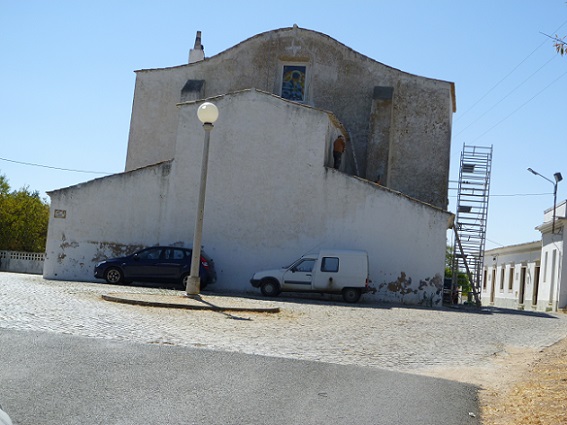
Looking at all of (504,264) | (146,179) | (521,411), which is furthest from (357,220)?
(504,264)

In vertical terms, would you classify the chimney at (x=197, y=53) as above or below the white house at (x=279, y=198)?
above

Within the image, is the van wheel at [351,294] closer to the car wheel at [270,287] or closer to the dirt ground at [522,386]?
the car wheel at [270,287]

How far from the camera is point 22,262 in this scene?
42.4 meters

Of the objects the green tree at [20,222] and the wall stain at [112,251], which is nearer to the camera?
the wall stain at [112,251]

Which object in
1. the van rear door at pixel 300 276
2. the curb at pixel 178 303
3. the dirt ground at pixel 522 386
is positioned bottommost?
the dirt ground at pixel 522 386

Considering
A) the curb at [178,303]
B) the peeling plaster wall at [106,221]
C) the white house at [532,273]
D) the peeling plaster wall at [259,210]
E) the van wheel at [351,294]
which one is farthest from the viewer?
the white house at [532,273]

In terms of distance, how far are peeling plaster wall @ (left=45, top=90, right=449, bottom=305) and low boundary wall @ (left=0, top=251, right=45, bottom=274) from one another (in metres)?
15.3

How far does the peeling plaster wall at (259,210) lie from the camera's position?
1018 inches

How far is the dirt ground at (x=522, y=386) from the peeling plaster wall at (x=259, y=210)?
40.6 ft

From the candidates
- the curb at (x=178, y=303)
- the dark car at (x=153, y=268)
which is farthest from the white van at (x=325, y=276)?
the curb at (x=178, y=303)

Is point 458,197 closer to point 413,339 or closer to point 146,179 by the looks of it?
point 146,179

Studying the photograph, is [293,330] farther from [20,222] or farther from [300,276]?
[20,222]

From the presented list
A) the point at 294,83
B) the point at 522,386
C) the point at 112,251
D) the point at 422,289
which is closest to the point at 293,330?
the point at 522,386

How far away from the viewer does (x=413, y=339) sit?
14070mm
